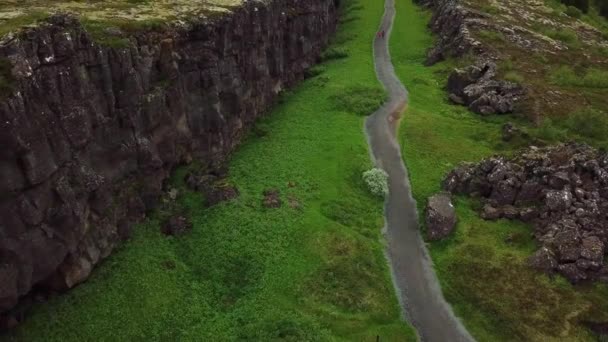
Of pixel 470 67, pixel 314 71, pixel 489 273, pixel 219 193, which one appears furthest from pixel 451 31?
pixel 219 193

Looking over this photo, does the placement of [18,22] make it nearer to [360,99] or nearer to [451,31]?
[360,99]

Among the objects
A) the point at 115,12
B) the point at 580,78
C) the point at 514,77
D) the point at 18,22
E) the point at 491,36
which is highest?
the point at 18,22

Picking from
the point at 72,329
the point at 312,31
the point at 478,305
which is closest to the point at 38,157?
the point at 72,329

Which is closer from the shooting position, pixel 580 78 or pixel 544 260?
pixel 544 260

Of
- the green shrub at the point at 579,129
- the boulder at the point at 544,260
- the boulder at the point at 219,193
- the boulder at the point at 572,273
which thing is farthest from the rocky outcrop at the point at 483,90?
the boulder at the point at 219,193

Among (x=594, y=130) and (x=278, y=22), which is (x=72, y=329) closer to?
(x=278, y=22)

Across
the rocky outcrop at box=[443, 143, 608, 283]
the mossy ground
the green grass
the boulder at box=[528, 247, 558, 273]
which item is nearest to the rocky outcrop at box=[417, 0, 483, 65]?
the rocky outcrop at box=[443, 143, 608, 283]

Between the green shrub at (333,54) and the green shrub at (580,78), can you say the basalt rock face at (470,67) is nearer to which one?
the green shrub at (580,78)
